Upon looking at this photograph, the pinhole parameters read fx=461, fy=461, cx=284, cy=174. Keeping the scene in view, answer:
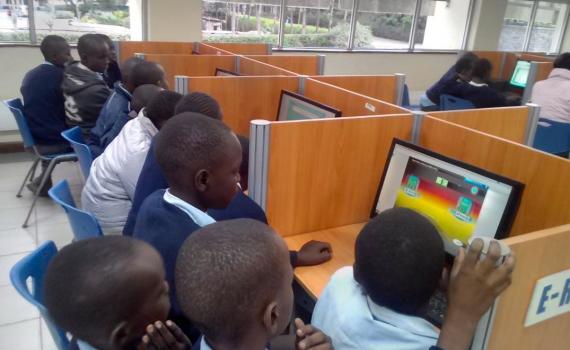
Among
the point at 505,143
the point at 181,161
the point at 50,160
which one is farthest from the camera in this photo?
the point at 50,160

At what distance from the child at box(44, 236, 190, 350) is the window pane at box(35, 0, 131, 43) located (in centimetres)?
417

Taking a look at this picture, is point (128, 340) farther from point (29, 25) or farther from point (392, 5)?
point (392, 5)

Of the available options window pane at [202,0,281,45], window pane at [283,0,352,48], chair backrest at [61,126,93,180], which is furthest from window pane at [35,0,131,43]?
chair backrest at [61,126,93,180]

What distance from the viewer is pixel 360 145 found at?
5.98ft

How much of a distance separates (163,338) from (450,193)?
1052mm

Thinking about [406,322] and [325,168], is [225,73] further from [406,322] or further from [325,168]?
[406,322]

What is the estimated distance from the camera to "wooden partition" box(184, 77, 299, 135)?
257 centimetres

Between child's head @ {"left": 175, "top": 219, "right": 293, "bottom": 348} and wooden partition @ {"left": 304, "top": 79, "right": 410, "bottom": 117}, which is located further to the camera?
wooden partition @ {"left": 304, "top": 79, "right": 410, "bottom": 117}

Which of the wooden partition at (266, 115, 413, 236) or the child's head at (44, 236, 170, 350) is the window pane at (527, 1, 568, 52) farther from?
the child's head at (44, 236, 170, 350)

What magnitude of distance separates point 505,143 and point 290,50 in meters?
4.25

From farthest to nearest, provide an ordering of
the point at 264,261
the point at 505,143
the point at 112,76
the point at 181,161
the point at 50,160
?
Answer: the point at 112,76 → the point at 50,160 → the point at 505,143 → the point at 181,161 → the point at 264,261

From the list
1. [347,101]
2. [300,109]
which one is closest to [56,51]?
[300,109]

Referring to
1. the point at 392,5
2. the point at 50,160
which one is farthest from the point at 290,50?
the point at 50,160

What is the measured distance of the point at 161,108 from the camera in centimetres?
202
